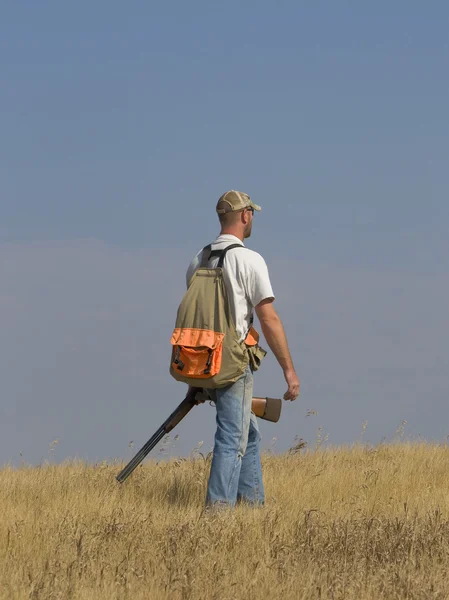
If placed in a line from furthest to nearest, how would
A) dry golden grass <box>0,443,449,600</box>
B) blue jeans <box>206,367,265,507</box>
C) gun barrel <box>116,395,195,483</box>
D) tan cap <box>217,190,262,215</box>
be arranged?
gun barrel <box>116,395,195,483</box> < tan cap <box>217,190,262,215</box> < blue jeans <box>206,367,265,507</box> < dry golden grass <box>0,443,449,600</box>

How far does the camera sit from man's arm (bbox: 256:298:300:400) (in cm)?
730

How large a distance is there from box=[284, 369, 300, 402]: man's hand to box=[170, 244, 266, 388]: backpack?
34 centimetres

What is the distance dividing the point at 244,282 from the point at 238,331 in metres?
0.39

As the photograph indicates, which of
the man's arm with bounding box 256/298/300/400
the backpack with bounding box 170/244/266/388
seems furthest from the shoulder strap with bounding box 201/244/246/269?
the man's arm with bounding box 256/298/300/400

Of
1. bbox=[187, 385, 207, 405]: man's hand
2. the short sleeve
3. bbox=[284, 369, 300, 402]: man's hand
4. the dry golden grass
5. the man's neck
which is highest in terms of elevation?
the man's neck

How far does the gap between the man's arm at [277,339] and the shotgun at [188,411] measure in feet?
1.75

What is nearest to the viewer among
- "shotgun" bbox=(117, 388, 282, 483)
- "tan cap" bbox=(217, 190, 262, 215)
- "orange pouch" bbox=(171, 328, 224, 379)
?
"orange pouch" bbox=(171, 328, 224, 379)

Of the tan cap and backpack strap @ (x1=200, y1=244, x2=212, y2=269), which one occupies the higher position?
the tan cap

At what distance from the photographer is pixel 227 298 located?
7.39 metres

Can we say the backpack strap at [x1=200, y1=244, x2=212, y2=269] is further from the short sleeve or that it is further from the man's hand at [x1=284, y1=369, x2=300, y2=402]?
the man's hand at [x1=284, y1=369, x2=300, y2=402]

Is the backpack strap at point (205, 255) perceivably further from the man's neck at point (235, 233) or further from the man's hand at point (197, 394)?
the man's hand at point (197, 394)

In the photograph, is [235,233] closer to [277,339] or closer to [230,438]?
[277,339]

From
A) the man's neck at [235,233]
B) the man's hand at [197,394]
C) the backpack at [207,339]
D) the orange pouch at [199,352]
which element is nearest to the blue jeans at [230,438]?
the backpack at [207,339]

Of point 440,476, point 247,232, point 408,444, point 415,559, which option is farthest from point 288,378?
point 408,444
